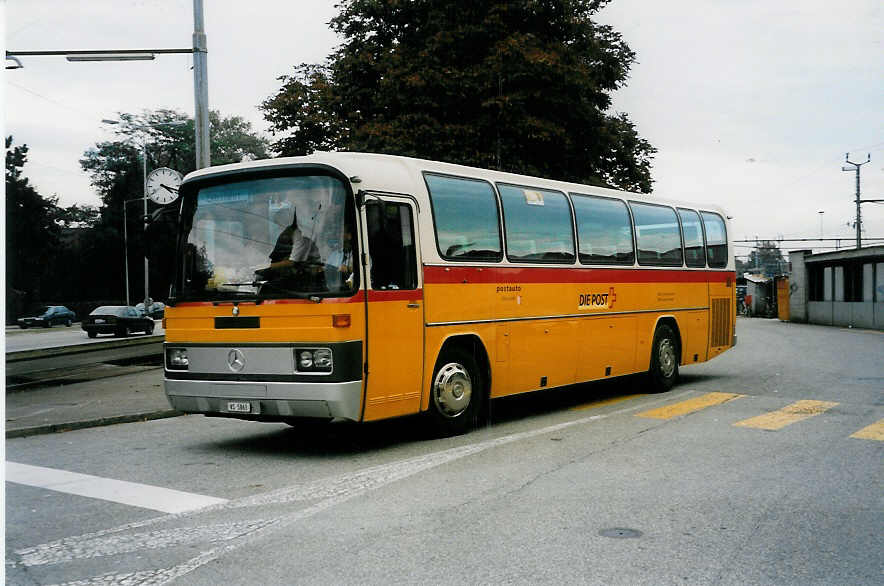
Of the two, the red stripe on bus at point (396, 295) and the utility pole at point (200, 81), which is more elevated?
the utility pole at point (200, 81)

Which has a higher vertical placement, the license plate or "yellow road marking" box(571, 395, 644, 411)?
the license plate

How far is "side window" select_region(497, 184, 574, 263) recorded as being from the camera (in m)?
11.9

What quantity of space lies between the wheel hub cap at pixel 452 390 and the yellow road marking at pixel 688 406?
275 centimetres

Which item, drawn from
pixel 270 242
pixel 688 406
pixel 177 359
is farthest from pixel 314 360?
pixel 688 406

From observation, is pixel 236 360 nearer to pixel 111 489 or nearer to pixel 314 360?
pixel 314 360

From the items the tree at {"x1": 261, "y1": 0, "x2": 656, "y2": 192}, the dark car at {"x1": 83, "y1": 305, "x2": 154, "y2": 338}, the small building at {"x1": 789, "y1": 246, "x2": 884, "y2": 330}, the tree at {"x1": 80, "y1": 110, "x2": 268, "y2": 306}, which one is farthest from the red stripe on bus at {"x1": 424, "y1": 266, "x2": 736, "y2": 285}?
the tree at {"x1": 80, "y1": 110, "x2": 268, "y2": 306}

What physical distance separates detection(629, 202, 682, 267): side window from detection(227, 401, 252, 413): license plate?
7538 mm

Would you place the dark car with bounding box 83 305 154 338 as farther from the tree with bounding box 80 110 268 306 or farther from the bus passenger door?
the bus passenger door

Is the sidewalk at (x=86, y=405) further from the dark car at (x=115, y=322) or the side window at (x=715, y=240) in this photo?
the dark car at (x=115, y=322)

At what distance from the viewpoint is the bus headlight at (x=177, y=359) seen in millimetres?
9891

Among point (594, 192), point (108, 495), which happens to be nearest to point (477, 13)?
point (594, 192)

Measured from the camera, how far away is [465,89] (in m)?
27.1

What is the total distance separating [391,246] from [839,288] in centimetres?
4227

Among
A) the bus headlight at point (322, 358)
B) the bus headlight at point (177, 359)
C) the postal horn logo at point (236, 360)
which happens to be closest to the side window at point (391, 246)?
the bus headlight at point (322, 358)
